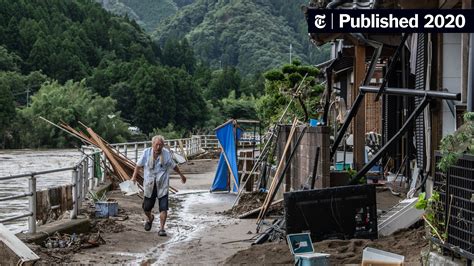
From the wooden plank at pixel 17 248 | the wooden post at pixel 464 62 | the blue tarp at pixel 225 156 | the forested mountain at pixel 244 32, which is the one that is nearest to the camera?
the wooden plank at pixel 17 248

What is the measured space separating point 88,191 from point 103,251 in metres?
5.94

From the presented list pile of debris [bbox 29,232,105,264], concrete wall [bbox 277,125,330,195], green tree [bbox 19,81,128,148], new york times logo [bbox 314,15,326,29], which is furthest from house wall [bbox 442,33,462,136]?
green tree [bbox 19,81,128,148]

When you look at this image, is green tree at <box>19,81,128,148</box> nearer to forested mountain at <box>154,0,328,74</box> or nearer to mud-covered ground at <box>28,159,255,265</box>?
forested mountain at <box>154,0,328,74</box>

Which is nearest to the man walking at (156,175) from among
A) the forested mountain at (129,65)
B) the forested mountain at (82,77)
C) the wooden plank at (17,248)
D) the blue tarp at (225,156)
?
the wooden plank at (17,248)

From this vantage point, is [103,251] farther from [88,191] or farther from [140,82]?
[140,82]

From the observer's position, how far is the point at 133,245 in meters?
11.2

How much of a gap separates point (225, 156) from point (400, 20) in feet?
43.6

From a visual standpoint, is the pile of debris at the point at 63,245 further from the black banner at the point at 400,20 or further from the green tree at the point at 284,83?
the green tree at the point at 284,83

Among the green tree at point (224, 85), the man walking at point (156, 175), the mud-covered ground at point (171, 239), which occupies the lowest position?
the mud-covered ground at point (171, 239)

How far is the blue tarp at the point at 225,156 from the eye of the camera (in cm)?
2048

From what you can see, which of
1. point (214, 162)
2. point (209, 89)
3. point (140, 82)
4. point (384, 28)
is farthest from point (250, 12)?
point (384, 28)

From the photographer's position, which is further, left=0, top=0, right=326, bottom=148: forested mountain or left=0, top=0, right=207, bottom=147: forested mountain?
left=0, top=0, right=326, bottom=148: forested mountain

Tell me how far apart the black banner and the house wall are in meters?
2.27

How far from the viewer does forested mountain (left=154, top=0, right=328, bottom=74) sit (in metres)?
143
